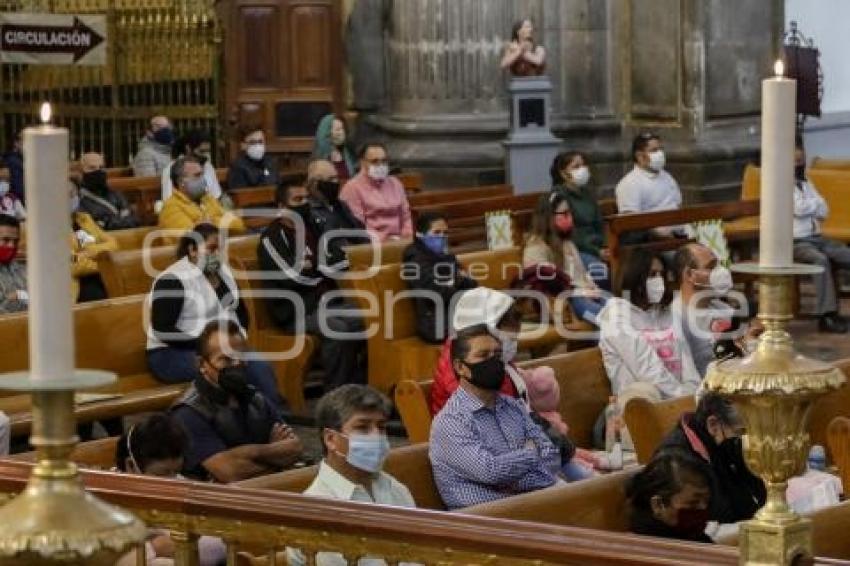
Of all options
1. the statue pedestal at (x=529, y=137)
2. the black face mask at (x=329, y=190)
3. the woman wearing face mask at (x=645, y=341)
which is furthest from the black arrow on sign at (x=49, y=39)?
the woman wearing face mask at (x=645, y=341)

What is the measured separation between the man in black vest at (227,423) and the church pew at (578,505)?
1643 millimetres

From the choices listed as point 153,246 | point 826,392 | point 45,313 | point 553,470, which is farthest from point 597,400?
point 45,313

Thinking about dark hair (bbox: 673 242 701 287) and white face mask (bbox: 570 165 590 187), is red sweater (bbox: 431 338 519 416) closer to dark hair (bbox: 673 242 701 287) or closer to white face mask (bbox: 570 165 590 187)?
dark hair (bbox: 673 242 701 287)

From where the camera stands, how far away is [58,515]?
3002 millimetres

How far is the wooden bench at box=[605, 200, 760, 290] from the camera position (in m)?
14.0

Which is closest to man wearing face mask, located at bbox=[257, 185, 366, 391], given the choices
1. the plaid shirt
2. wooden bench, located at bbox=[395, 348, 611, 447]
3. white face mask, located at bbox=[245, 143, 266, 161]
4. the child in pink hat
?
wooden bench, located at bbox=[395, 348, 611, 447]

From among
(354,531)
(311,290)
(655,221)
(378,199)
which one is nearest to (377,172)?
(378,199)

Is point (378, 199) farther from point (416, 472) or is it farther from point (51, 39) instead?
point (416, 472)

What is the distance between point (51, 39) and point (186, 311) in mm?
10139

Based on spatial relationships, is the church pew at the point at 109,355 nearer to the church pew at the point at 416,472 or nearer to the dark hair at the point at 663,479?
the church pew at the point at 416,472

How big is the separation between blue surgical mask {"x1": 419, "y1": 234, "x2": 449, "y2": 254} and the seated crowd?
18 mm

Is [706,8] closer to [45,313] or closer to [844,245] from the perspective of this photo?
[844,245]

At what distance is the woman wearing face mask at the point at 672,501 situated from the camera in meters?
6.46

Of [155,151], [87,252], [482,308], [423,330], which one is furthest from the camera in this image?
[155,151]
